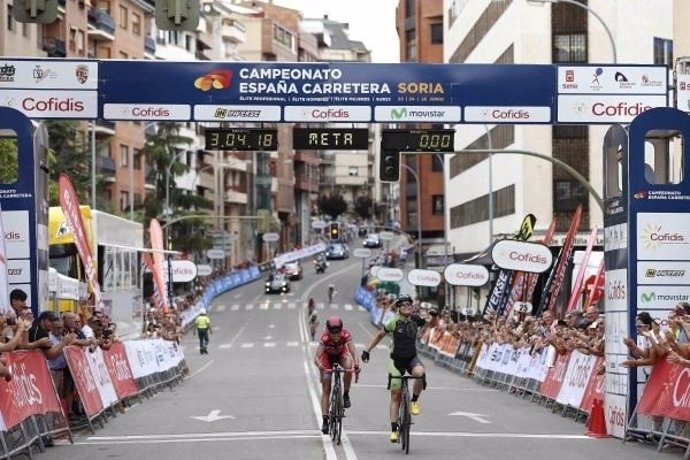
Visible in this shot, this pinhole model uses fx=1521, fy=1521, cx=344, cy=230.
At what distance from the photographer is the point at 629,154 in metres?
20.6

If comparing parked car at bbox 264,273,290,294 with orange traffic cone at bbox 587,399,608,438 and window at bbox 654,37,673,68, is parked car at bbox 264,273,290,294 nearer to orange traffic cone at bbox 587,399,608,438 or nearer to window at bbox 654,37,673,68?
window at bbox 654,37,673,68

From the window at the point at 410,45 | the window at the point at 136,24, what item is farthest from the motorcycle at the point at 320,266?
the window at the point at 136,24

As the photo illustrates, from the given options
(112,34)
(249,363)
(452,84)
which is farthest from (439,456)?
(112,34)

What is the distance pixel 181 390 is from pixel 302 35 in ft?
501

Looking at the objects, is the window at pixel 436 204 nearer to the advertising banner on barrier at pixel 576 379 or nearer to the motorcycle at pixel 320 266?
the motorcycle at pixel 320 266

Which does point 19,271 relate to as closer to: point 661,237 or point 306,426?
point 306,426

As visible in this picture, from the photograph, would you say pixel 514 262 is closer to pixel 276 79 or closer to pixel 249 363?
pixel 276 79

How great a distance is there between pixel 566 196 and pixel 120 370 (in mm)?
45509

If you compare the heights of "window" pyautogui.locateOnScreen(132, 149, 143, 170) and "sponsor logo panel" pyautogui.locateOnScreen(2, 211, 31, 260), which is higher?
"window" pyautogui.locateOnScreen(132, 149, 143, 170)

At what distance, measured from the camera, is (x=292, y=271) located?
12506 centimetres

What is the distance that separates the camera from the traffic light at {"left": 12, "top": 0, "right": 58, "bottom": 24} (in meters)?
16.4

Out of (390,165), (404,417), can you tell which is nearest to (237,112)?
(390,165)

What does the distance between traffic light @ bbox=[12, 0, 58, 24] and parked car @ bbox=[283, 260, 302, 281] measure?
4192 inches

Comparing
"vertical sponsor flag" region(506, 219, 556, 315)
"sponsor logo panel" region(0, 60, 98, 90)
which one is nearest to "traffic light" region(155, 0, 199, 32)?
"sponsor logo panel" region(0, 60, 98, 90)
